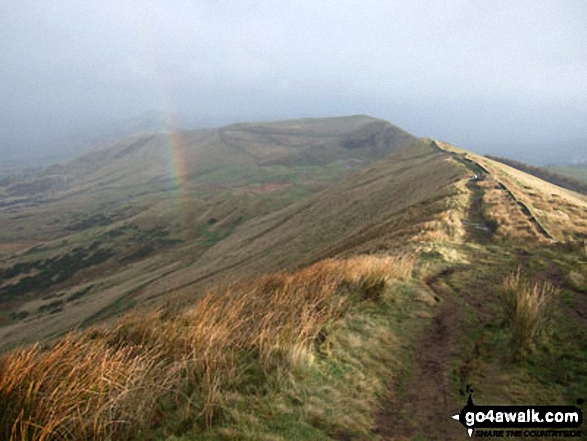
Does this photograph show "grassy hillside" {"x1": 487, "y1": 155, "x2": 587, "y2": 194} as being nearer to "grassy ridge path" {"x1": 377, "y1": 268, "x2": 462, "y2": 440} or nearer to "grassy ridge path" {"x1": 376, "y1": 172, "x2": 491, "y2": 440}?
"grassy ridge path" {"x1": 376, "y1": 172, "x2": 491, "y2": 440}

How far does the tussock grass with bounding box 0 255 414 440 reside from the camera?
424 cm

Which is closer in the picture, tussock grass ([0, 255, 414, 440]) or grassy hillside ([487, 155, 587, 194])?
tussock grass ([0, 255, 414, 440])

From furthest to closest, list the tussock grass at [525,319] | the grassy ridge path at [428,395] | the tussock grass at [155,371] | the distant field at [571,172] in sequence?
the distant field at [571,172] < the tussock grass at [525,319] < the grassy ridge path at [428,395] < the tussock grass at [155,371]

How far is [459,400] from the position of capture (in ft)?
18.9

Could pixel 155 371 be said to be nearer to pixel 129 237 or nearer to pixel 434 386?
pixel 434 386

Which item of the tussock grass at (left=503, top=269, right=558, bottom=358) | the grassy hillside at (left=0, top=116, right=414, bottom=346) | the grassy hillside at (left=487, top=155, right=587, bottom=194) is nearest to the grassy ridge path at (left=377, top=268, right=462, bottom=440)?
the tussock grass at (left=503, top=269, right=558, bottom=358)

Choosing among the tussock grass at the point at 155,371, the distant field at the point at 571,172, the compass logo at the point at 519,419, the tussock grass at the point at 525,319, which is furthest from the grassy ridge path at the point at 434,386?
the distant field at the point at 571,172

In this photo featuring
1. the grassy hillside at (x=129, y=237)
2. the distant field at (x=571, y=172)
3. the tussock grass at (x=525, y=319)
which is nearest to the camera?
the tussock grass at (x=525, y=319)

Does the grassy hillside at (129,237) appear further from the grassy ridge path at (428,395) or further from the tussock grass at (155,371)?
the grassy ridge path at (428,395)

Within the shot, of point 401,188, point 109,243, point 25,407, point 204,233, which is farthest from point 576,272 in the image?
point 109,243

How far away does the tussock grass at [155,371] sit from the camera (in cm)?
424

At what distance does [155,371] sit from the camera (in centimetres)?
533

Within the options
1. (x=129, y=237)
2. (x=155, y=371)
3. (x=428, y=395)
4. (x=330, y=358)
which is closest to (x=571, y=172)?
(x=129, y=237)

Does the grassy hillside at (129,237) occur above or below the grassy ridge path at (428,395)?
below
